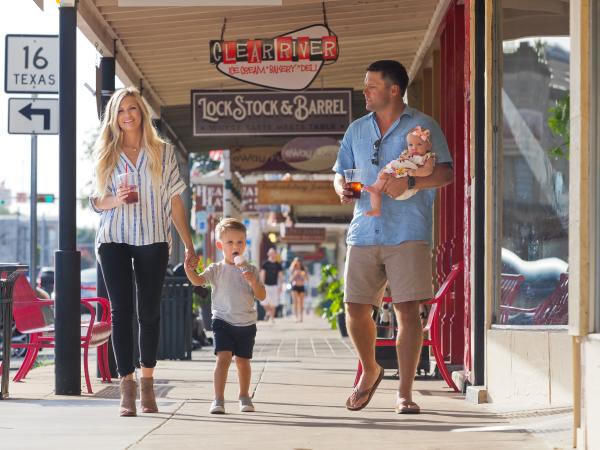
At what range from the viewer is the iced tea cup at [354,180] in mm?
7148

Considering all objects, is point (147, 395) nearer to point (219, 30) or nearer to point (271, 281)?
point (219, 30)

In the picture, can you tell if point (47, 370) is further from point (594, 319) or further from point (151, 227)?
point (594, 319)

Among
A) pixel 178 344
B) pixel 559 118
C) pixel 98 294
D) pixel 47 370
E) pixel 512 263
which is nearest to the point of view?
pixel 559 118

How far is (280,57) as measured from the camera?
12.0 metres

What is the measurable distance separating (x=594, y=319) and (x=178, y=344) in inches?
348

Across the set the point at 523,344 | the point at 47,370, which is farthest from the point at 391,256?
the point at 47,370

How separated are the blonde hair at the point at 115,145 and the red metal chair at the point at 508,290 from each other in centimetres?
226

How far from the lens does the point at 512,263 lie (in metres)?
8.34

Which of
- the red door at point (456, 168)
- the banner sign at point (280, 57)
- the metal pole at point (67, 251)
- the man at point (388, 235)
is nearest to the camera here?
the man at point (388, 235)

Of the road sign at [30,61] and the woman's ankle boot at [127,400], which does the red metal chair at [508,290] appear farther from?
the road sign at [30,61]

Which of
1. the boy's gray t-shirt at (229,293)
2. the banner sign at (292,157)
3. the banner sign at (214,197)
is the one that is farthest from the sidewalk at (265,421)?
the banner sign at (214,197)

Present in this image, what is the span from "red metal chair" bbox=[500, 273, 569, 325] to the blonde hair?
7.44 ft

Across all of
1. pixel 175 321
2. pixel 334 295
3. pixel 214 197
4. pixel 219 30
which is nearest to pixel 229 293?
pixel 219 30

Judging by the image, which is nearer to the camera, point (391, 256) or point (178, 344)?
point (391, 256)
